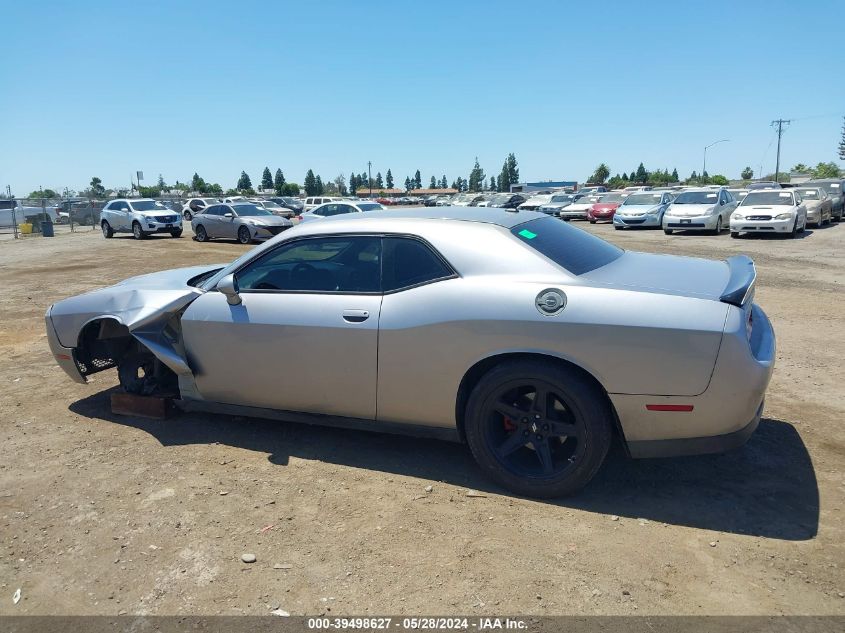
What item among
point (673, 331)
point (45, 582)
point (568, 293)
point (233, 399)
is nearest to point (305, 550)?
point (45, 582)

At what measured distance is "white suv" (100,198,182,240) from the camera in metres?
25.5

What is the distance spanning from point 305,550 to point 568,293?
1909 millimetres

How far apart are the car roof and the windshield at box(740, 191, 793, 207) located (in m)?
19.2

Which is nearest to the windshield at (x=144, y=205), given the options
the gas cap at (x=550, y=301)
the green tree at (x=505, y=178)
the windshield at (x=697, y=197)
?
the windshield at (x=697, y=197)

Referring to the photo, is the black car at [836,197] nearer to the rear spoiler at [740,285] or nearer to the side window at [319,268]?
the rear spoiler at [740,285]

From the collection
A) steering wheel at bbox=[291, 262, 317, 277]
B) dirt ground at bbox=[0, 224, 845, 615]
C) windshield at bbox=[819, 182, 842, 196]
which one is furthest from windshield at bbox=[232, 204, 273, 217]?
windshield at bbox=[819, 182, 842, 196]

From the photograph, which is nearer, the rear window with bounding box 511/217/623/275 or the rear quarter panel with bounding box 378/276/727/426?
the rear quarter panel with bounding box 378/276/727/426

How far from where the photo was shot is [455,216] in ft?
13.2

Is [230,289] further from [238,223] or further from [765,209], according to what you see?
[765,209]

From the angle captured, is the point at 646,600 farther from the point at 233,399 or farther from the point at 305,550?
the point at 233,399

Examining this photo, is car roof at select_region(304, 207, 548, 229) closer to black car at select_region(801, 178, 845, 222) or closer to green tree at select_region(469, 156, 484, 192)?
black car at select_region(801, 178, 845, 222)

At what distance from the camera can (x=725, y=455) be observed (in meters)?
4.02

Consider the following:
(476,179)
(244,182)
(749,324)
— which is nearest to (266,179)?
(244,182)

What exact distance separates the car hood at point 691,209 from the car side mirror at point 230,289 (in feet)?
68.9
